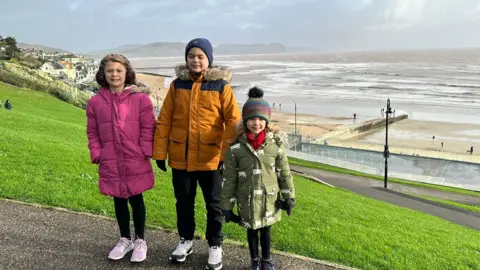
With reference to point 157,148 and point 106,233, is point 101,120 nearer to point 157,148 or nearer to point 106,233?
point 157,148

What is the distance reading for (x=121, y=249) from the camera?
4.32 metres

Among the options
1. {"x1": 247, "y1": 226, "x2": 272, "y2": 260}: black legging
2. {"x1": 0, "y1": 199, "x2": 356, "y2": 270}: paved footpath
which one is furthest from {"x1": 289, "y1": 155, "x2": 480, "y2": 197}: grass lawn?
{"x1": 247, "y1": 226, "x2": 272, "y2": 260}: black legging

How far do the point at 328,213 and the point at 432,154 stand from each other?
25.2 meters

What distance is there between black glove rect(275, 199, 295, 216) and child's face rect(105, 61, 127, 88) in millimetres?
2038

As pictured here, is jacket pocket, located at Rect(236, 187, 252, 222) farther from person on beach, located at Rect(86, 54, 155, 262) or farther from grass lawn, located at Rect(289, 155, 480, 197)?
grass lawn, located at Rect(289, 155, 480, 197)

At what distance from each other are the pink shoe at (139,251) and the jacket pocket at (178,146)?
1.03 meters

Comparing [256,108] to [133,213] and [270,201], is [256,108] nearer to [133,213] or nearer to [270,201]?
[270,201]

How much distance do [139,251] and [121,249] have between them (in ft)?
0.72

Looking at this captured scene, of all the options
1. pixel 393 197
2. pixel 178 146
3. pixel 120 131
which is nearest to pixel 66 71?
pixel 393 197

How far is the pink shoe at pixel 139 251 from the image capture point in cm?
421

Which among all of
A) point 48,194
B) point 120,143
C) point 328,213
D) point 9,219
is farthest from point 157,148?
point 328,213

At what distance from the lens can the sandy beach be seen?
1196 inches

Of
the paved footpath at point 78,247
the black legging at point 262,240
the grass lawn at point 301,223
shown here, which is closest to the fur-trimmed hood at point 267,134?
the black legging at point 262,240

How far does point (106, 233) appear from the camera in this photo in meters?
4.91
